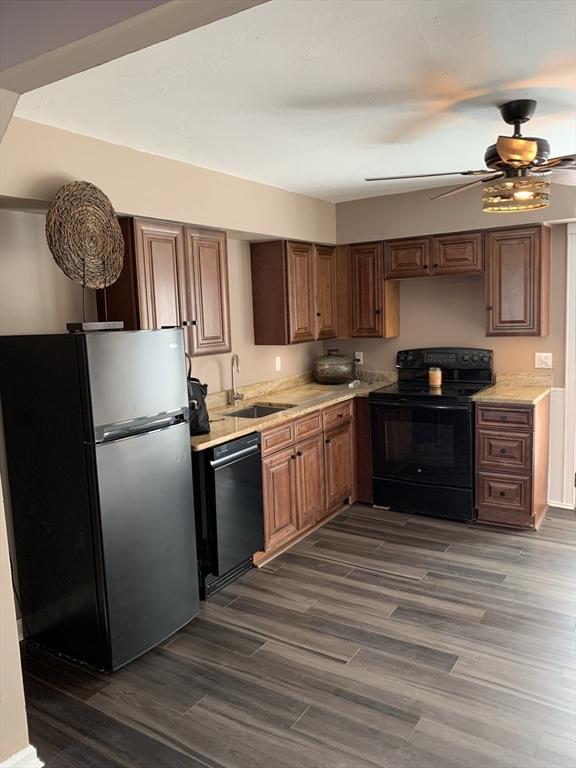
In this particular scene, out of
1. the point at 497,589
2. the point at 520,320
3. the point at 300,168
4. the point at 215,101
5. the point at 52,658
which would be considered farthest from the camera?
the point at 520,320

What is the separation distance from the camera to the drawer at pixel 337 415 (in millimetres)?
4309

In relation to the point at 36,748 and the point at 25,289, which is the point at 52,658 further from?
the point at 25,289

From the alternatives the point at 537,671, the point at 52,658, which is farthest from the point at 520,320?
the point at 52,658

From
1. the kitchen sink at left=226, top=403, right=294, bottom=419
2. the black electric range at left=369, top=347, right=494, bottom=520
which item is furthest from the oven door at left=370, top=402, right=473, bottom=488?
the kitchen sink at left=226, top=403, right=294, bottom=419

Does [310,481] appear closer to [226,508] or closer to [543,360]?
[226,508]

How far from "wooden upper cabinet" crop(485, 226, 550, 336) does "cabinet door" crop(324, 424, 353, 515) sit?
136cm

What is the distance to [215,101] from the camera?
2.48 meters

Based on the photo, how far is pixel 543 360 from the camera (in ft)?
14.7

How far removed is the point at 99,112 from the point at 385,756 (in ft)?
9.09

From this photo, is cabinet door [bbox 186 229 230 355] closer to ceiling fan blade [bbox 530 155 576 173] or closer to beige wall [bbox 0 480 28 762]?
beige wall [bbox 0 480 28 762]

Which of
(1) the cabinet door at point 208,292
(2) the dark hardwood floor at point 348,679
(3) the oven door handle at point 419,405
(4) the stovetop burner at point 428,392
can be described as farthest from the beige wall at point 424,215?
(2) the dark hardwood floor at point 348,679

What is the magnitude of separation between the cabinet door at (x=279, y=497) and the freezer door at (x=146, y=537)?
2.41ft

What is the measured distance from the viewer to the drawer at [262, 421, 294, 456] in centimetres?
366

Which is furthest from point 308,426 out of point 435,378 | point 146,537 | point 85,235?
point 85,235
